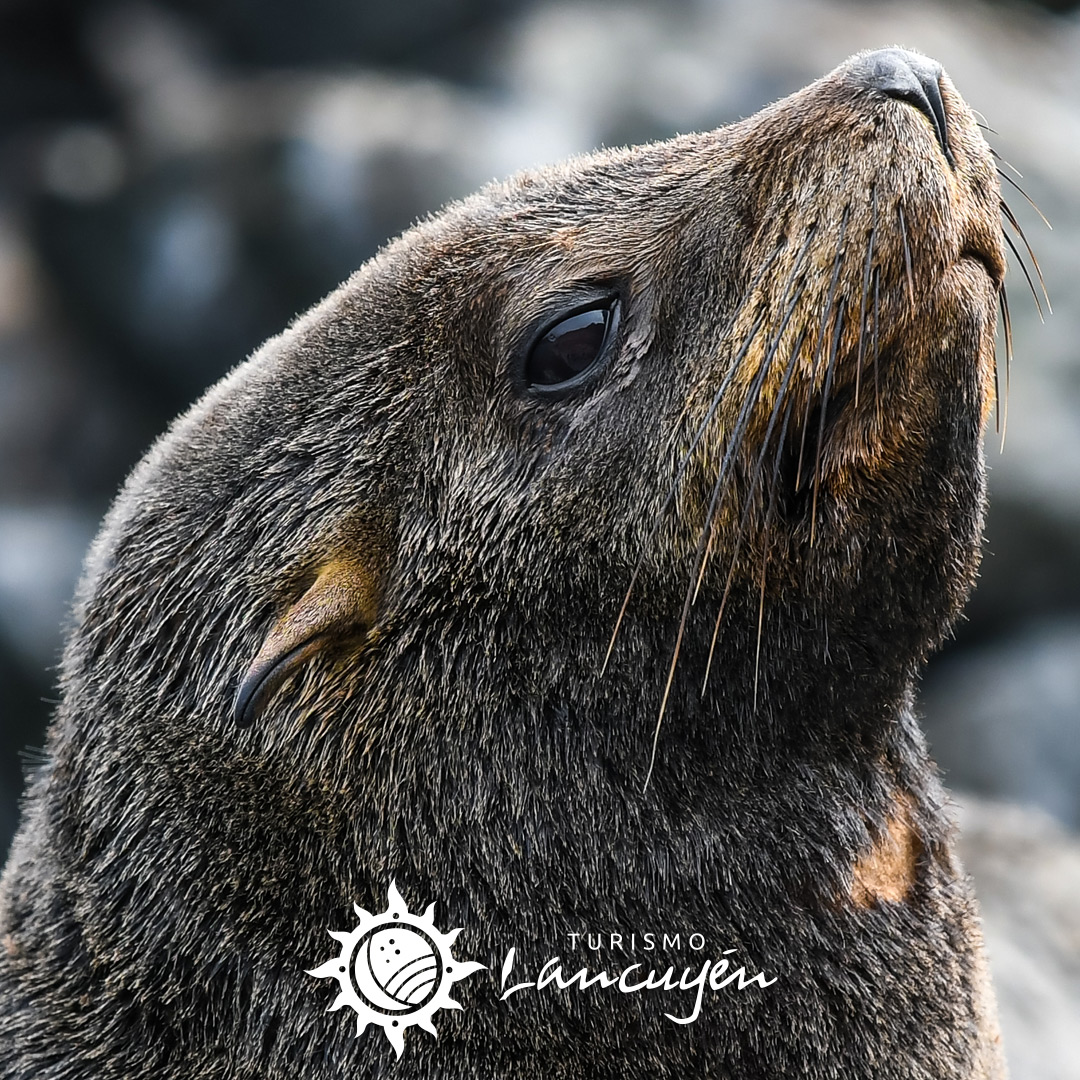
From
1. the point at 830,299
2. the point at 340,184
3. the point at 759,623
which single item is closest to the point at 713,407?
the point at 830,299

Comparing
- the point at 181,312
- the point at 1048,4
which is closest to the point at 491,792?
the point at 181,312

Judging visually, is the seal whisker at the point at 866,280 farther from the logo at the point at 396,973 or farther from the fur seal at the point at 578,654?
the logo at the point at 396,973

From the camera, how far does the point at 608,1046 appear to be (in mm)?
3002

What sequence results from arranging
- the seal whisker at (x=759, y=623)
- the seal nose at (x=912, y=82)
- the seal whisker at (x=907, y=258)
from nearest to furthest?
1. the seal whisker at (x=907, y=258)
2. the seal nose at (x=912, y=82)
3. the seal whisker at (x=759, y=623)

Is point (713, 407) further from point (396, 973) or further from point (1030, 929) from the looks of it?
point (1030, 929)

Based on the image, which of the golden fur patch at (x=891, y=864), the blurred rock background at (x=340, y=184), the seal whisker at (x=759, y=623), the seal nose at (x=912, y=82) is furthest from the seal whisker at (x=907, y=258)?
the blurred rock background at (x=340, y=184)

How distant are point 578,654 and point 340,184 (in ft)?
25.4

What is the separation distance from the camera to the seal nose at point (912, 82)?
274cm

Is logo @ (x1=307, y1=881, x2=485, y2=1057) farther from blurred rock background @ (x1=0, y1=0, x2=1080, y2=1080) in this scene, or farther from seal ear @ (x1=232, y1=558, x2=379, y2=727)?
blurred rock background @ (x1=0, y1=0, x2=1080, y2=1080)

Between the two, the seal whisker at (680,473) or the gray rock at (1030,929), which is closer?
the seal whisker at (680,473)

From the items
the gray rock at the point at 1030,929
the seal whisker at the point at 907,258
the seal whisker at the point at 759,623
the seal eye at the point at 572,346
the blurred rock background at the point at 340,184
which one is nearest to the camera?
the seal whisker at the point at 907,258

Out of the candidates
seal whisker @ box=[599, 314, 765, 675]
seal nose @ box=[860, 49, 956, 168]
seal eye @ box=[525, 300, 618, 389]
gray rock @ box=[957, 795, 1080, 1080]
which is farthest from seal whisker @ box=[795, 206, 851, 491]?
gray rock @ box=[957, 795, 1080, 1080]

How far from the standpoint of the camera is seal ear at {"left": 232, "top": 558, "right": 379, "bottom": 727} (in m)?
2.91

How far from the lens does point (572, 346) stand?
2.97m
